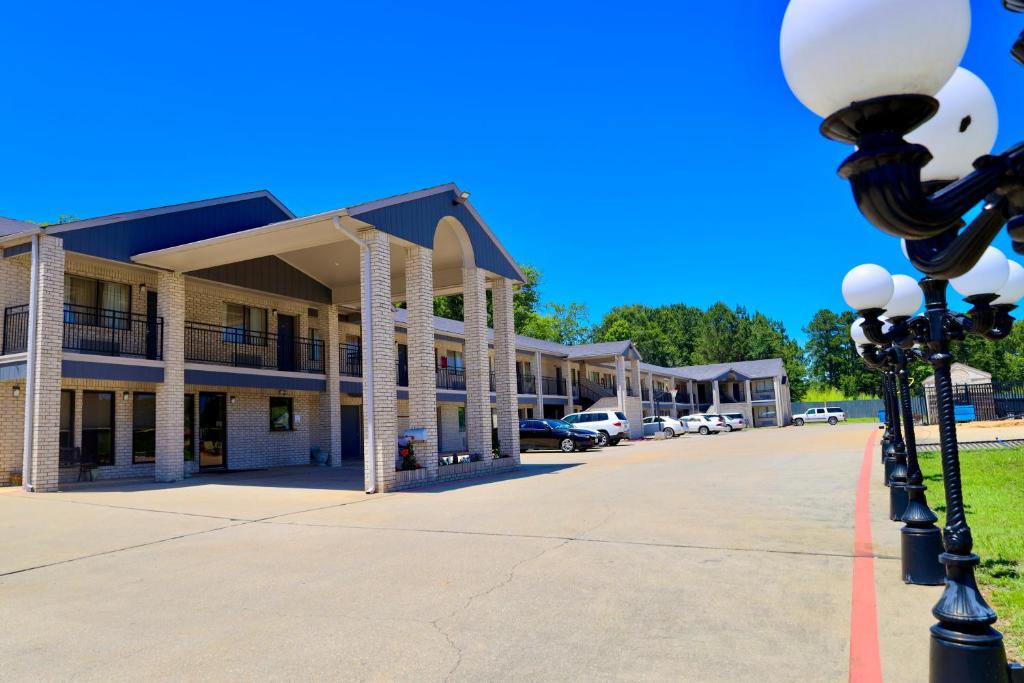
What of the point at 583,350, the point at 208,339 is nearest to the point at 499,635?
the point at 208,339

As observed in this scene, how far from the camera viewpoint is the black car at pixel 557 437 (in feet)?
100

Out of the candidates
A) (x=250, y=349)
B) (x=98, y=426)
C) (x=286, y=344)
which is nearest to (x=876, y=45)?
(x=98, y=426)

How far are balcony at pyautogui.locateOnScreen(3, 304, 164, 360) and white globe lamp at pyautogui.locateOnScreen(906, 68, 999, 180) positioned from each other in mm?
18324

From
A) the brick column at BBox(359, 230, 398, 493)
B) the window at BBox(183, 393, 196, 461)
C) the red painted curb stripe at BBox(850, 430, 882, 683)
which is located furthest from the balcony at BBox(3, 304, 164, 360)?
the red painted curb stripe at BBox(850, 430, 882, 683)

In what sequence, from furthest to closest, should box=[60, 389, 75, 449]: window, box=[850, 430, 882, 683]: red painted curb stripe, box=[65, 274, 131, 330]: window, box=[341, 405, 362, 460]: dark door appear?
box=[341, 405, 362, 460]: dark door, box=[65, 274, 131, 330]: window, box=[60, 389, 75, 449]: window, box=[850, 430, 882, 683]: red painted curb stripe

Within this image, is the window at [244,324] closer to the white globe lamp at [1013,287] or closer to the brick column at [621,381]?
the white globe lamp at [1013,287]

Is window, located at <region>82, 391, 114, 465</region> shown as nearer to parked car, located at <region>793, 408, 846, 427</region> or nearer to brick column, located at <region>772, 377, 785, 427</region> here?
brick column, located at <region>772, 377, 785, 427</region>

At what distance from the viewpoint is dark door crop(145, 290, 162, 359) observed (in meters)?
18.4

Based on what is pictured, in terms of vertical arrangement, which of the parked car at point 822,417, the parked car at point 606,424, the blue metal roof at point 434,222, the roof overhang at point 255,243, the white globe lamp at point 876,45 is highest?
the blue metal roof at point 434,222

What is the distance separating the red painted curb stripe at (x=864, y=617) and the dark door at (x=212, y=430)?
18.2m

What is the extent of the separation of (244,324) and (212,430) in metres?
3.57

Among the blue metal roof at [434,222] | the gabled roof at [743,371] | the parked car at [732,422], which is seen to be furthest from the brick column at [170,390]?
the gabled roof at [743,371]

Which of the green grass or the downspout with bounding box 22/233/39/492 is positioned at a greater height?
the downspout with bounding box 22/233/39/492

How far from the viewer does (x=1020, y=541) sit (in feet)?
23.9
